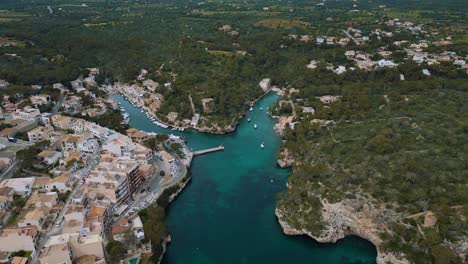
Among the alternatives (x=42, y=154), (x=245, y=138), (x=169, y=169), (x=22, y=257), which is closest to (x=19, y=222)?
(x=22, y=257)

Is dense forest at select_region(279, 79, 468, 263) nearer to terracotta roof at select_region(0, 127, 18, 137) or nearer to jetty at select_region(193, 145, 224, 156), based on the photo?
jetty at select_region(193, 145, 224, 156)

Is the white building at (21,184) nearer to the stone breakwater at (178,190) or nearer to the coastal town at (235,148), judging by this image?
the coastal town at (235,148)

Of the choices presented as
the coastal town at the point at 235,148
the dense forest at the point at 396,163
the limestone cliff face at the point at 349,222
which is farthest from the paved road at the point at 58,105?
the limestone cliff face at the point at 349,222

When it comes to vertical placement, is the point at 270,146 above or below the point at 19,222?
below

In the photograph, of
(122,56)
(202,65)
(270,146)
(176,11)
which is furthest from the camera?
(176,11)

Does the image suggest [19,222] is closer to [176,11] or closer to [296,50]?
A: [296,50]

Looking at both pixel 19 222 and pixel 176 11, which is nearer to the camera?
pixel 19 222

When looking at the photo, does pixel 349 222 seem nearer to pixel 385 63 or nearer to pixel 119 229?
pixel 119 229
